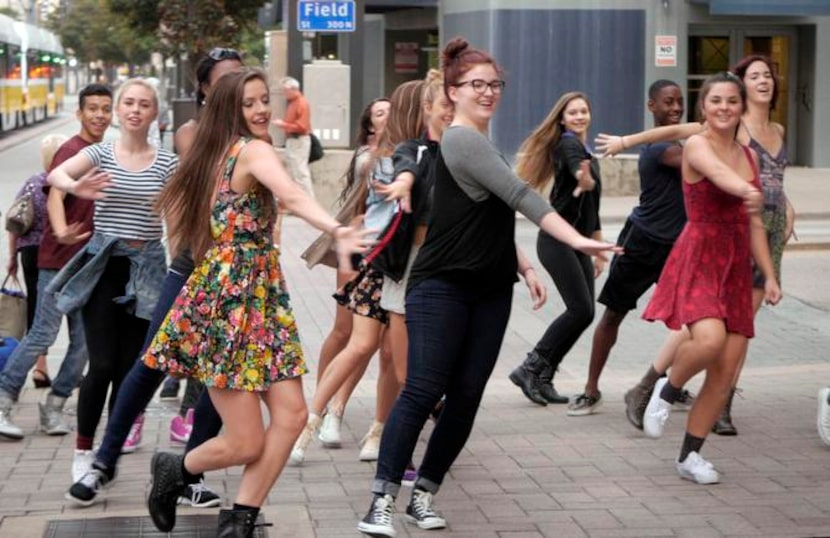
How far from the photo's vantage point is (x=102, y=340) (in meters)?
6.61

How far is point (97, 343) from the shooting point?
21.7 feet

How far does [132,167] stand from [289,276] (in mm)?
7914

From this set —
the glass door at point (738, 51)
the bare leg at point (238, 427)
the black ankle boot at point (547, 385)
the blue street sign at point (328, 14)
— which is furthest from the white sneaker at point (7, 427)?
the glass door at point (738, 51)

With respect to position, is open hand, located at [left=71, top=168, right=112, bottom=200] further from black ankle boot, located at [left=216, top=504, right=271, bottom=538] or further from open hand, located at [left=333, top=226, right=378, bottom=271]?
open hand, located at [left=333, top=226, right=378, bottom=271]

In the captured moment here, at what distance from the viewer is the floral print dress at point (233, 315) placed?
17.6ft

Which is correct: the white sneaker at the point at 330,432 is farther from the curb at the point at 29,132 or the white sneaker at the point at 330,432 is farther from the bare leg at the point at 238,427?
the curb at the point at 29,132

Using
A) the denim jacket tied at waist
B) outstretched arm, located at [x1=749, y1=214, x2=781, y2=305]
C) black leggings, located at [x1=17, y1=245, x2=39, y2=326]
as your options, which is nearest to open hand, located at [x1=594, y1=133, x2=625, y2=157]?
outstretched arm, located at [x1=749, y1=214, x2=781, y2=305]

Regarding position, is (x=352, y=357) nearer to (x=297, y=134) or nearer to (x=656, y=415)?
(x=656, y=415)

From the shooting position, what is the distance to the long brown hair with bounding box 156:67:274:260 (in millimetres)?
5414

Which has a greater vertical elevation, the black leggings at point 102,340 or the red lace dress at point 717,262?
the red lace dress at point 717,262

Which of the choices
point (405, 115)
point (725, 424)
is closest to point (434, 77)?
point (405, 115)

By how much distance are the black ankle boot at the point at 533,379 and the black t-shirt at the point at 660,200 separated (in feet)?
3.19

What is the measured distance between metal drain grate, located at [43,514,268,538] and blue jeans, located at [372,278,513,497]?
61cm

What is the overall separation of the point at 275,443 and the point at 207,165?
3.27ft
